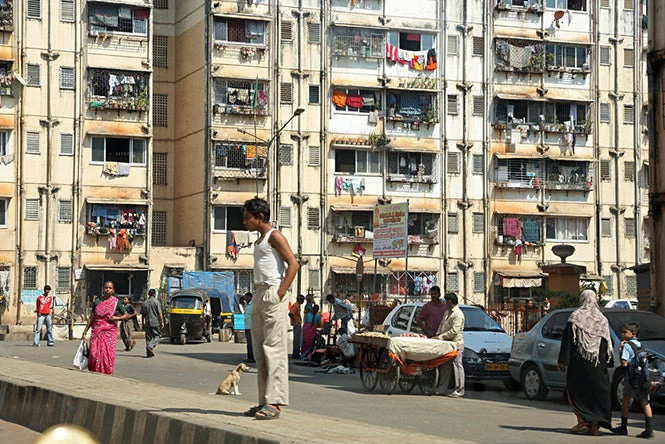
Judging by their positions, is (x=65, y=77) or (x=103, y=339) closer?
(x=103, y=339)

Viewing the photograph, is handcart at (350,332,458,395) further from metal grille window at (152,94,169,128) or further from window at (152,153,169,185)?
metal grille window at (152,94,169,128)

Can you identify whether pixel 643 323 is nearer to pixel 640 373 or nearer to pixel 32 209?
pixel 640 373

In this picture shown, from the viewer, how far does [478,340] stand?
76.6 feet

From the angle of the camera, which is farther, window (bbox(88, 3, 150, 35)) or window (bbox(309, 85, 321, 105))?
window (bbox(309, 85, 321, 105))

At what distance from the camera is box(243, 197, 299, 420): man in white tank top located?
11.1 metres

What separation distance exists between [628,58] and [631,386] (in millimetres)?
50397

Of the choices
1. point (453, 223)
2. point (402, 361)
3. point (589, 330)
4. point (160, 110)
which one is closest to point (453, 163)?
point (453, 223)

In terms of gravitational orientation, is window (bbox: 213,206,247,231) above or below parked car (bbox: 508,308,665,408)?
above

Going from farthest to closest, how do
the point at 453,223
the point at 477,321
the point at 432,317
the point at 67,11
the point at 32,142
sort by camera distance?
the point at 453,223
the point at 67,11
the point at 32,142
the point at 477,321
the point at 432,317

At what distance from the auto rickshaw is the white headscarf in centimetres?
2928

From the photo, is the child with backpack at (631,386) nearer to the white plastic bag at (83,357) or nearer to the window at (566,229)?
the white plastic bag at (83,357)

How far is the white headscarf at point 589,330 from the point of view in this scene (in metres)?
14.5

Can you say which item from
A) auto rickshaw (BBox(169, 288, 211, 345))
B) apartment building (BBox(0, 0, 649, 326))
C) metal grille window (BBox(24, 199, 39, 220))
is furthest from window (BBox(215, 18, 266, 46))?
auto rickshaw (BBox(169, 288, 211, 345))

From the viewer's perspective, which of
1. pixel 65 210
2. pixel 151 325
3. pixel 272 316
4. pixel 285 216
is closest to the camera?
pixel 272 316
